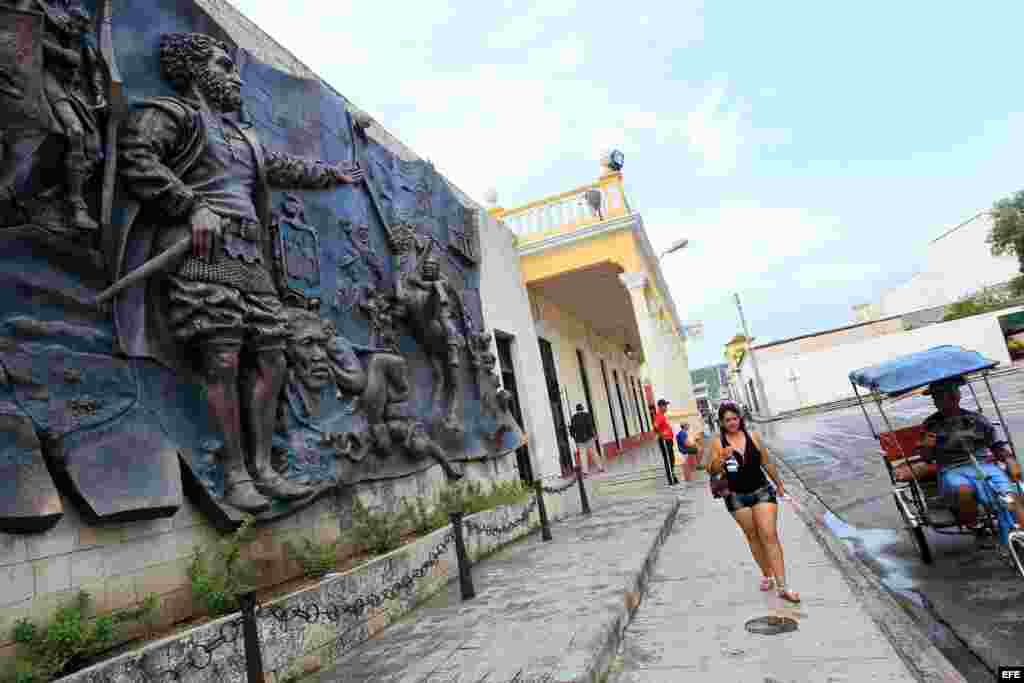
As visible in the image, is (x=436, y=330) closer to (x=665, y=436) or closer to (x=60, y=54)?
(x=60, y=54)

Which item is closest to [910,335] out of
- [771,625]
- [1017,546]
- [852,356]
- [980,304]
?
[852,356]

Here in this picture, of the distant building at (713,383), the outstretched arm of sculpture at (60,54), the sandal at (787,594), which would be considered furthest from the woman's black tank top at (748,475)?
the distant building at (713,383)

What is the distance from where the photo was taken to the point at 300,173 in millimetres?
5668

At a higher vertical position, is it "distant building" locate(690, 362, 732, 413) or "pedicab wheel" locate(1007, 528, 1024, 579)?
"distant building" locate(690, 362, 732, 413)

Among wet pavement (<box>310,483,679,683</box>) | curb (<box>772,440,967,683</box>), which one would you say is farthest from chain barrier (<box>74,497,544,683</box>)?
curb (<box>772,440,967,683</box>)

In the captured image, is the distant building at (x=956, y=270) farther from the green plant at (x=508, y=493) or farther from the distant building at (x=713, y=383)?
the green plant at (x=508, y=493)

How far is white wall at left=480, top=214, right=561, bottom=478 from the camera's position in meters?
11.7

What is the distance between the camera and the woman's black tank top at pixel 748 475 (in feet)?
14.7

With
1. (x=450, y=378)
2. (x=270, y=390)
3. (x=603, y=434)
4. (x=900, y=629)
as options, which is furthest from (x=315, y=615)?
(x=603, y=434)

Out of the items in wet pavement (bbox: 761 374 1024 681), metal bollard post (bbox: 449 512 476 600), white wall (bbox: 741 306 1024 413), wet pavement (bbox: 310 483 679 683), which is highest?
white wall (bbox: 741 306 1024 413)

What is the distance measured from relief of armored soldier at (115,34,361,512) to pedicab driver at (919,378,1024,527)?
4847 mm

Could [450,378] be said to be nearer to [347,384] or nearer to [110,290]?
[347,384]

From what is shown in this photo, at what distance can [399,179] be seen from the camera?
314 inches

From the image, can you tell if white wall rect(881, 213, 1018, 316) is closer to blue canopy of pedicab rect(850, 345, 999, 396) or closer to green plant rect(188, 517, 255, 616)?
blue canopy of pedicab rect(850, 345, 999, 396)
